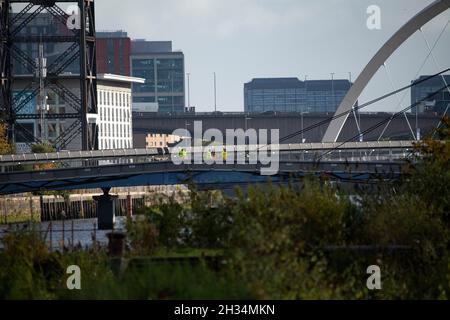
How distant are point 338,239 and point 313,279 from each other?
14.5ft

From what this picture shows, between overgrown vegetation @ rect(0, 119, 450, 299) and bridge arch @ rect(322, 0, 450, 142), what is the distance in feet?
222

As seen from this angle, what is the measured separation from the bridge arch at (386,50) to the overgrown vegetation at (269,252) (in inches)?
2664

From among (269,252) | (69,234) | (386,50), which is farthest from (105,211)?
(269,252)

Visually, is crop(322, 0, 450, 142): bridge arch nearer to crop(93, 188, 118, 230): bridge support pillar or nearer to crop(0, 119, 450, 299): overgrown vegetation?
crop(93, 188, 118, 230): bridge support pillar

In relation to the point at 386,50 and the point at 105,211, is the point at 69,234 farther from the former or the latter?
the point at 386,50

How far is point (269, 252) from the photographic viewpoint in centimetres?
2669

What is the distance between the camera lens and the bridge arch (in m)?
104

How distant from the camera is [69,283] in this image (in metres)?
29.1

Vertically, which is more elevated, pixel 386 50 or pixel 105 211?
pixel 386 50

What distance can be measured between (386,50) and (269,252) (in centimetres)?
8757

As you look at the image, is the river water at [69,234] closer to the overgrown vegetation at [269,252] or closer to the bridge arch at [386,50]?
the overgrown vegetation at [269,252]

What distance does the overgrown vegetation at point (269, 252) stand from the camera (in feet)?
87.0

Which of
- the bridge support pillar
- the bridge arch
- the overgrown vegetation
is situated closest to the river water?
the bridge support pillar

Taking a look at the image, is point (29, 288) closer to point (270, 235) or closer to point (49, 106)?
point (270, 235)
